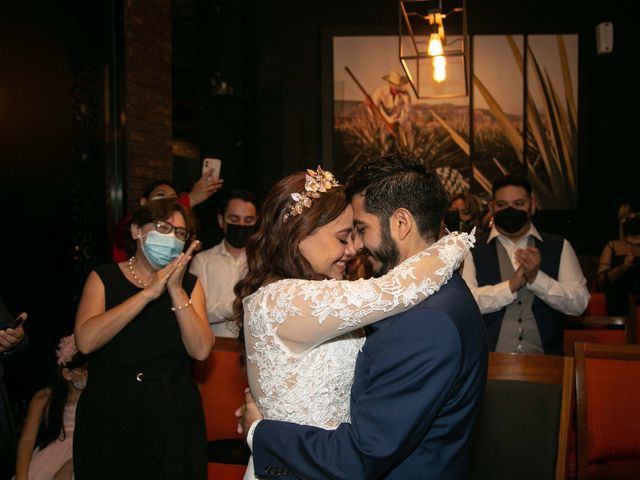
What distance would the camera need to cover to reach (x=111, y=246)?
179 inches

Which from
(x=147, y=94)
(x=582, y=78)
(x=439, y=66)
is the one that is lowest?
(x=147, y=94)

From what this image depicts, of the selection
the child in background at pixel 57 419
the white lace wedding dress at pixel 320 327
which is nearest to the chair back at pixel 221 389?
the child in background at pixel 57 419

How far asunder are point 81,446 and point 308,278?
51.1 inches

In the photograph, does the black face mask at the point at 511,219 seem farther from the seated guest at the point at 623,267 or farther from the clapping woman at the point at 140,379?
the clapping woman at the point at 140,379

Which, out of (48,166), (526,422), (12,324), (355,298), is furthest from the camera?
(48,166)

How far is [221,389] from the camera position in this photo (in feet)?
9.87

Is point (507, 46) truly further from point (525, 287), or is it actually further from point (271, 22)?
point (525, 287)

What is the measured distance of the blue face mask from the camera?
280 centimetres

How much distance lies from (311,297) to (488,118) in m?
8.47

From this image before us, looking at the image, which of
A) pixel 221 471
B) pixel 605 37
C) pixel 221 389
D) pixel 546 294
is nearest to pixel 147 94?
pixel 221 389

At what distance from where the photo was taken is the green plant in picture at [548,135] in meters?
9.48

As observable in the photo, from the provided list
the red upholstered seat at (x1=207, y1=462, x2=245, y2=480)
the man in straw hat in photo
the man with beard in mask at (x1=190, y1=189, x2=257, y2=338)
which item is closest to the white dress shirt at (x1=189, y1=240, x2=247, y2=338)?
the man with beard in mask at (x1=190, y1=189, x2=257, y2=338)

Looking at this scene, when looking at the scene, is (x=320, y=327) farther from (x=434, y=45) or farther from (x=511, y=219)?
(x=434, y=45)

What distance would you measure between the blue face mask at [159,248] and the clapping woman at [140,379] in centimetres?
9
